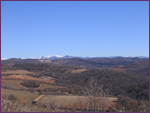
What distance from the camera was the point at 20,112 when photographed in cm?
1009

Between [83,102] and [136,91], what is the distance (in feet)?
39.7

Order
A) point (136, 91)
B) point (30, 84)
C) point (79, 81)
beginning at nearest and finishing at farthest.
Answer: point (136, 91), point (30, 84), point (79, 81)

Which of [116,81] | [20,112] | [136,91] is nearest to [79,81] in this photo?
[116,81]

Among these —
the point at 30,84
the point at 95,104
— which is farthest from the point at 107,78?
the point at 95,104

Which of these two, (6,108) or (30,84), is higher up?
(6,108)

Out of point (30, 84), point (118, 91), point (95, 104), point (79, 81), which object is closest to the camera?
point (95, 104)

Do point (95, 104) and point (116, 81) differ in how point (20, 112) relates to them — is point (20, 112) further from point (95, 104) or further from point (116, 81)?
point (116, 81)

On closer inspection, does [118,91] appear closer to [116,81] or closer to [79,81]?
[116,81]

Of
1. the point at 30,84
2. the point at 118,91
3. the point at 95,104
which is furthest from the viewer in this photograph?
the point at 30,84

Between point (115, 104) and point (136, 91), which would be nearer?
point (115, 104)

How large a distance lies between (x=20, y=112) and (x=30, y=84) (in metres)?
26.2

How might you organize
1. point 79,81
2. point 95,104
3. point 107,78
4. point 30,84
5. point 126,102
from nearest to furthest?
point 95,104
point 126,102
point 30,84
point 107,78
point 79,81

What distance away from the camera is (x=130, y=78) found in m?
37.3

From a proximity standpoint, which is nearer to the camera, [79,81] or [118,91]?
[118,91]
